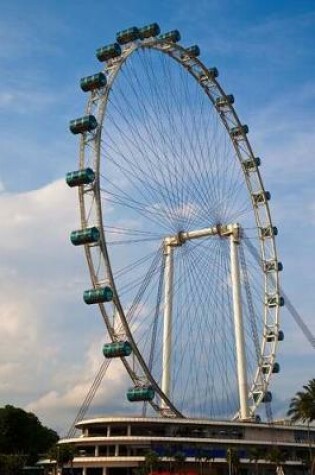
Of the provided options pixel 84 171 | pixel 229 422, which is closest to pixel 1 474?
pixel 229 422

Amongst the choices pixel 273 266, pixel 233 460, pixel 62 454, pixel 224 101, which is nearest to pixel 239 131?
pixel 224 101

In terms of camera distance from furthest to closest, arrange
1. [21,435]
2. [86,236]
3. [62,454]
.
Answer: [21,435], [62,454], [86,236]

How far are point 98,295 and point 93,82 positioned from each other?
23.4 meters

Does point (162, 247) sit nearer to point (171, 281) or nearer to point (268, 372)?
point (171, 281)

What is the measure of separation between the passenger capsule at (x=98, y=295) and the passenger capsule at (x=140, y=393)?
1229cm

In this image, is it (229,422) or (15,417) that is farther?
(15,417)

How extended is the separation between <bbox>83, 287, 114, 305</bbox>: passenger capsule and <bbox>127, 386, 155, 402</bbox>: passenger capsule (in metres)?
12.3

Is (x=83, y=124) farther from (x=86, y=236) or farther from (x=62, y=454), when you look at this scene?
(x=62, y=454)

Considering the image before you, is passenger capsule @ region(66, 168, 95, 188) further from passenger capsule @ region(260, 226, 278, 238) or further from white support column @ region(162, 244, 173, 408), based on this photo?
passenger capsule @ region(260, 226, 278, 238)

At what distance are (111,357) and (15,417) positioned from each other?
5226 centimetres

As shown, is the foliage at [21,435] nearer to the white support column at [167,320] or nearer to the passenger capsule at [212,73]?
the white support column at [167,320]

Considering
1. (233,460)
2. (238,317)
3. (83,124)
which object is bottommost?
(233,460)

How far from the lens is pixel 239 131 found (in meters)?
100

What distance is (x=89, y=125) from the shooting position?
66.4 m
